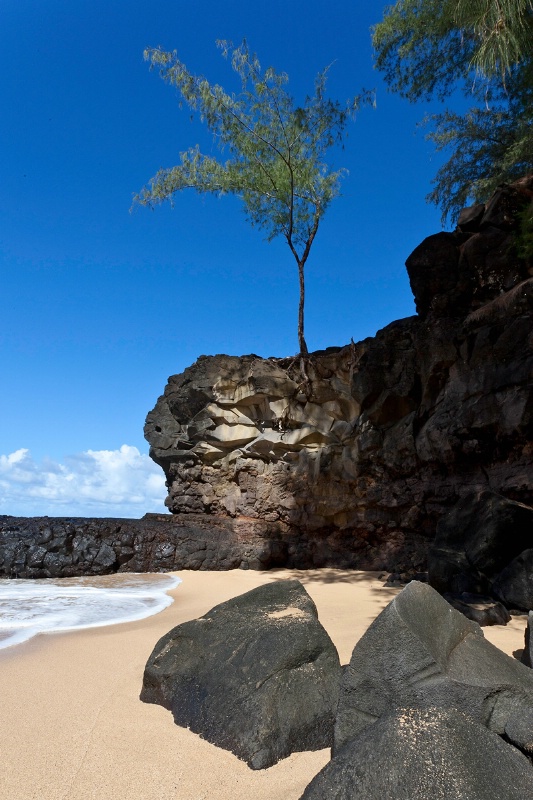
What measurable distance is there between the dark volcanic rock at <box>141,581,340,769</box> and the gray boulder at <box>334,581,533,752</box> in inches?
11.3

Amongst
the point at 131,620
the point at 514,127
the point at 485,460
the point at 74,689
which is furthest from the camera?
the point at 514,127

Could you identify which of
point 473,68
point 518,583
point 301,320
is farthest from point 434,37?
point 518,583

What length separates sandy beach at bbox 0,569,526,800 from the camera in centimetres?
204

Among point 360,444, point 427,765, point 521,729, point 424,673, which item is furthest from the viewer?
point 360,444

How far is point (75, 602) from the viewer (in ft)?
21.5

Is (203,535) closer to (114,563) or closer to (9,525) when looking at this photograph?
(114,563)

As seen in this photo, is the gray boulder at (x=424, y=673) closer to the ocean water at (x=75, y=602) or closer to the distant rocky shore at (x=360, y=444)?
the distant rocky shore at (x=360, y=444)

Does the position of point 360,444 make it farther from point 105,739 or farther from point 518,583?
point 105,739

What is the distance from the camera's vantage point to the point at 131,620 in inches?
213

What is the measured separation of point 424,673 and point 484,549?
3.56m

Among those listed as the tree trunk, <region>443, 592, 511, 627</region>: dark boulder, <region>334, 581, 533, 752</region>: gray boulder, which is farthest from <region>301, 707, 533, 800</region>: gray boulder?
the tree trunk

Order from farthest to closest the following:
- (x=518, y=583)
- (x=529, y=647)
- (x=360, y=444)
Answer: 1. (x=360, y=444)
2. (x=518, y=583)
3. (x=529, y=647)

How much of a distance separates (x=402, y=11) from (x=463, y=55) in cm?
140

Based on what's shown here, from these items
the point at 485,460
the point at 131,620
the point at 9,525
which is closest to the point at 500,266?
the point at 485,460
